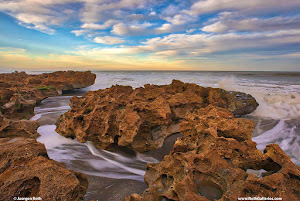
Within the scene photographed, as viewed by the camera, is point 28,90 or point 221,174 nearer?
point 221,174

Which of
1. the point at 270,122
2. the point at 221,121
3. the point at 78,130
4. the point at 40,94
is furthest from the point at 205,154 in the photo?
the point at 40,94

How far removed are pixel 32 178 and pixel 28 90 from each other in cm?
685

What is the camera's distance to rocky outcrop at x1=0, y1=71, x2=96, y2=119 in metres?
4.91

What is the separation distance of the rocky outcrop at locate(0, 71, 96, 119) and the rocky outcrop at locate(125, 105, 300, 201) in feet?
16.7

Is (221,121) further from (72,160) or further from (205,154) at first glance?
(72,160)

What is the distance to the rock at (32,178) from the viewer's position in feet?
4.94

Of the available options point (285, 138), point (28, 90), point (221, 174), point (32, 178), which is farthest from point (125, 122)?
point (28, 90)

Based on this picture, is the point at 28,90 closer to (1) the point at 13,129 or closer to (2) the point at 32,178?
(1) the point at 13,129

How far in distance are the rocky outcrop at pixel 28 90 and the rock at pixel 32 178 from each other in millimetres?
3884

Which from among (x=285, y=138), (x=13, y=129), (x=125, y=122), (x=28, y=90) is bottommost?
(x=285, y=138)

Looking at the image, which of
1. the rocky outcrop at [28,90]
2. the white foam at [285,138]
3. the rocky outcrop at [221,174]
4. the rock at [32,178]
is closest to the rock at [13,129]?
the rocky outcrop at [28,90]

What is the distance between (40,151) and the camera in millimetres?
2025

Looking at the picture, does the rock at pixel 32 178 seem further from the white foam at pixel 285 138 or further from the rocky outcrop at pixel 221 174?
the white foam at pixel 285 138

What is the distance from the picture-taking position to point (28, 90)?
6926mm
